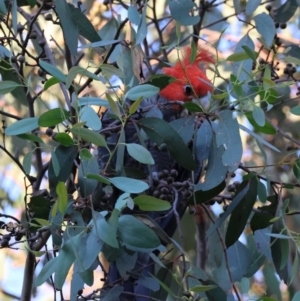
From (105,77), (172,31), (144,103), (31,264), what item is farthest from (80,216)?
(172,31)

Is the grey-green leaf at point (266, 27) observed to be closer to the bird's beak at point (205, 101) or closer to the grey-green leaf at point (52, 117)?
the bird's beak at point (205, 101)

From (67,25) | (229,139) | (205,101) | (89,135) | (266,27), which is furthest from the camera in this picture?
(205,101)

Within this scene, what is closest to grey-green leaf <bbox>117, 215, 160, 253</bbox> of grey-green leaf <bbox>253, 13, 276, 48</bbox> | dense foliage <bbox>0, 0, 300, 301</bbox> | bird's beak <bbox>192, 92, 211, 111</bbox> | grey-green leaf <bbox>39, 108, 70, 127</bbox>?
dense foliage <bbox>0, 0, 300, 301</bbox>

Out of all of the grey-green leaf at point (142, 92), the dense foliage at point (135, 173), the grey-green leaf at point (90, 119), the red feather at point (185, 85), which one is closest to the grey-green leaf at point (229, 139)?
the dense foliage at point (135, 173)

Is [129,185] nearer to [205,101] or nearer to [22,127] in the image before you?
[22,127]

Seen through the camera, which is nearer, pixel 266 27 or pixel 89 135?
pixel 89 135

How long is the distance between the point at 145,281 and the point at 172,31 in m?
1.55

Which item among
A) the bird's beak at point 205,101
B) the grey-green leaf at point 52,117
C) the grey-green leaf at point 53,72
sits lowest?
the bird's beak at point 205,101

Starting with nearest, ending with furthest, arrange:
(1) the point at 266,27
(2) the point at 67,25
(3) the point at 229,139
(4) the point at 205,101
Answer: (3) the point at 229,139, (2) the point at 67,25, (1) the point at 266,27, (4) the point at 205,101

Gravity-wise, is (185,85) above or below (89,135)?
below

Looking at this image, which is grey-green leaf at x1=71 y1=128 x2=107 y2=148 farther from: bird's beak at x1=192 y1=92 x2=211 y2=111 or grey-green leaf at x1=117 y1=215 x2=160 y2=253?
bird's beak at x1=192 y1=92 x2=211 y2=111

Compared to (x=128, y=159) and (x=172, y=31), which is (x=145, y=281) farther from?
(x=172, y=31)

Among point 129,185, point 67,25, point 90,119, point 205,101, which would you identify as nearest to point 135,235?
point 129,185

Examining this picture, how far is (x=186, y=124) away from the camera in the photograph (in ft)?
4.27
